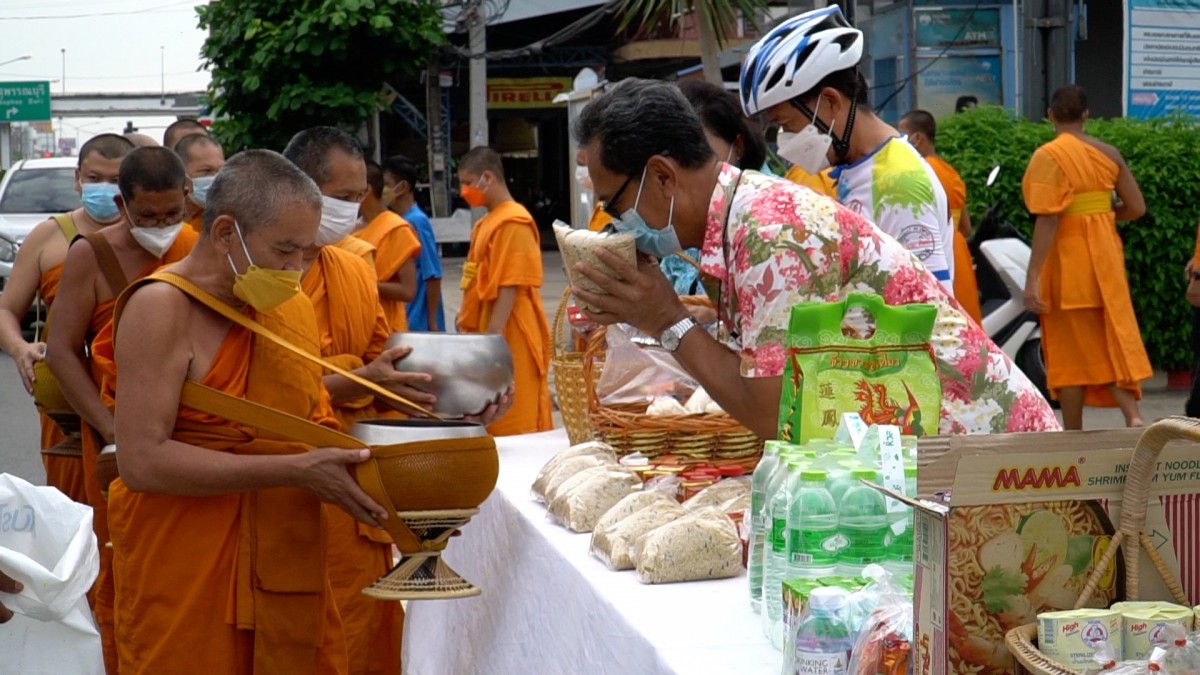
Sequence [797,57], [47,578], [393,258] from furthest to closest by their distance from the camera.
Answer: [393,258], [797,57], [47,578]

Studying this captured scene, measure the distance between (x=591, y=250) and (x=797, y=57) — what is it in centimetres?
92

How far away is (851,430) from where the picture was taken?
208 cm

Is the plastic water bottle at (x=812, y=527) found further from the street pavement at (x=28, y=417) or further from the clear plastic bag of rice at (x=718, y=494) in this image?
the street pavement at (x=28, y=417)

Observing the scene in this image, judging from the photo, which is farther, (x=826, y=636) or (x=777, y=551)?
(x=777, y=551)

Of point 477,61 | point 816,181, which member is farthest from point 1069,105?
point 477,61

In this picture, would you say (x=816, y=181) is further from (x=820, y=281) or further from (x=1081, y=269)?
(x=820, y=281)

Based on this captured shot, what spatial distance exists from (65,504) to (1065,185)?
5.79 m

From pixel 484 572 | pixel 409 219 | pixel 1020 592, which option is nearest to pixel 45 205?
pixel 409 219

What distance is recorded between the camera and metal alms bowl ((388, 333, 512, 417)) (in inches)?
139

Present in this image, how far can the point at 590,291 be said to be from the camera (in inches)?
104

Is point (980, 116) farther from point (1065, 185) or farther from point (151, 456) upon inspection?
point (151, 456)

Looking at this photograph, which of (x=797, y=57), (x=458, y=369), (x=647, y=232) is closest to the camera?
(x=647, y=232)

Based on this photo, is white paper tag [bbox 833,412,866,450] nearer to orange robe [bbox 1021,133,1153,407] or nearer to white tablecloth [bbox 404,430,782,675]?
white tablecloth [bbox 404,430,782,675]

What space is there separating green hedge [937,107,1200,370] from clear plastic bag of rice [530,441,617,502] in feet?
20.7
